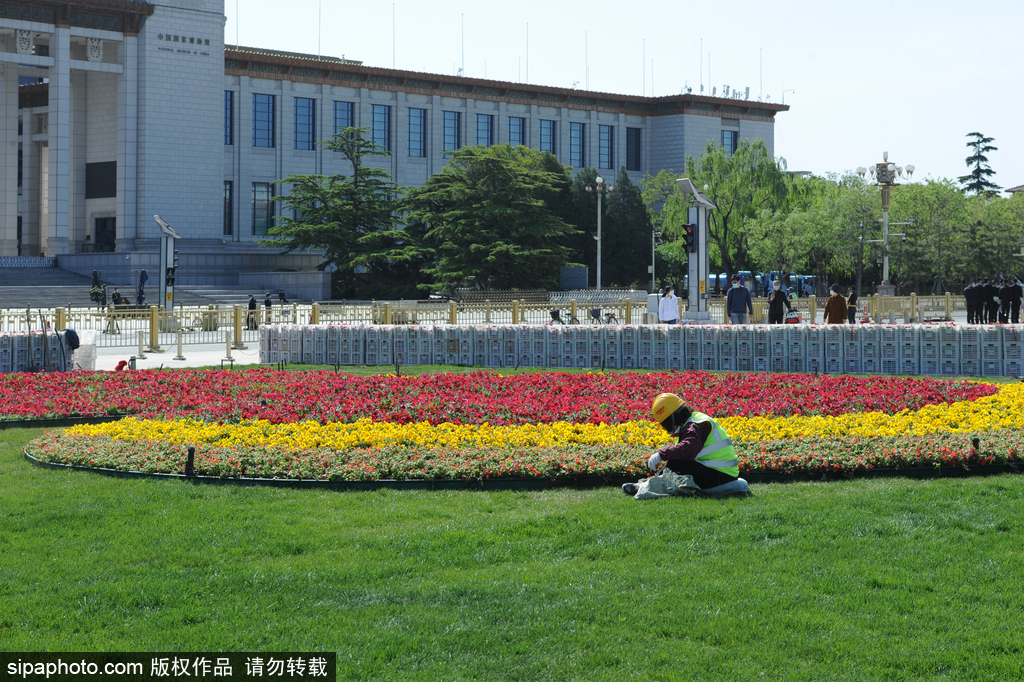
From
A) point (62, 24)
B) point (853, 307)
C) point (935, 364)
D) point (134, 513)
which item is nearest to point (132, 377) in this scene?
point (134, 513)

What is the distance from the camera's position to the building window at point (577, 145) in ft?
258

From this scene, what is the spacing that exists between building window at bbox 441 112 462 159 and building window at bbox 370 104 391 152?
13.4 ft

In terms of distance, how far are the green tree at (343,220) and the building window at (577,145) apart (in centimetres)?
2368

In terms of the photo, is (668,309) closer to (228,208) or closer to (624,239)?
(624,239)

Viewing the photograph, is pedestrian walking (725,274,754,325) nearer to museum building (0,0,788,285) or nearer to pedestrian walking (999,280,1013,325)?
pedestrian walking (999,280,1013,325)

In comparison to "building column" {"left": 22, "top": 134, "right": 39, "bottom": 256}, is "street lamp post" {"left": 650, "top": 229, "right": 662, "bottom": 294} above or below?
below

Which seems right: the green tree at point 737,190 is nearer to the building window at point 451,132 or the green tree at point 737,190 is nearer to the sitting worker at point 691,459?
the building window at point 451,132

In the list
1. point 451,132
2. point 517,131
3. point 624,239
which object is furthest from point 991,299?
point 517,131

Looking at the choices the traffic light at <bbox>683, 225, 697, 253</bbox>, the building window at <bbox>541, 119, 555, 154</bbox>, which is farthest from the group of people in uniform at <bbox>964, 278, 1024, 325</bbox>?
the building window at <bbox>541, 119, 555, 154</bbox>

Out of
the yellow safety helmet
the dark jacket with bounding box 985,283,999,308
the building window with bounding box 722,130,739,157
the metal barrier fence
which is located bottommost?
the yellow safety helmet

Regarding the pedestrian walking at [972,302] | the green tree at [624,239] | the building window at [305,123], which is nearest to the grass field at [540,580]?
the pedestrian walking at [972,302]

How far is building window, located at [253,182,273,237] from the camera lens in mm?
66500

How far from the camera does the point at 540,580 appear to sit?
22.1 ft

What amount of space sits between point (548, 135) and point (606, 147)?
502cm
